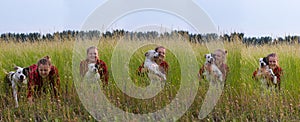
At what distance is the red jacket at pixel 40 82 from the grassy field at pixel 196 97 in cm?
13

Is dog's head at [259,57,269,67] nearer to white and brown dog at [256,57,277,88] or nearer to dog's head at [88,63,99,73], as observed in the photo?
white and brown dog at [256,57,277,88]

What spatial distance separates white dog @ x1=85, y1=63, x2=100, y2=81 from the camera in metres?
5.24

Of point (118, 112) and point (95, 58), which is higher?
point (95, 58)

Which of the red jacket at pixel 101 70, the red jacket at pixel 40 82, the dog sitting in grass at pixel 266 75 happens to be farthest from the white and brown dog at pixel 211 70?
the red jacket at pixel 40 82

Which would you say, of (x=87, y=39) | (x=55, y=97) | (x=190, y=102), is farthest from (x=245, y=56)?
(x=55, y=97)

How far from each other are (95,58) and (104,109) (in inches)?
30.5

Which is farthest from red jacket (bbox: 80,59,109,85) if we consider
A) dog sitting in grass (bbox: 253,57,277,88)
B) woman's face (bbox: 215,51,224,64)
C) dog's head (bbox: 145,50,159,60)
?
dog sitting in grass (bbox: 253,57,277,88)

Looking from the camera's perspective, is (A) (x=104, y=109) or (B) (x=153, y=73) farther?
(B) (x=153, y=73)

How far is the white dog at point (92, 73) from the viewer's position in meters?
5.24

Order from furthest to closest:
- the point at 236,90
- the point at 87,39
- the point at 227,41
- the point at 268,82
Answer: the point at 87,39 < the point at 227,41 < the point at 236,90 < the point at 268,82

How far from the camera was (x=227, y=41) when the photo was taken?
21.3ft

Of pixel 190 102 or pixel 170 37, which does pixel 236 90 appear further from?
pixel 170 37

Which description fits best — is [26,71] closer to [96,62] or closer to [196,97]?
[96,62]

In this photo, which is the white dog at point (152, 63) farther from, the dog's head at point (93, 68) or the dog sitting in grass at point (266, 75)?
the dog sitting in grass at point (266, 75)
